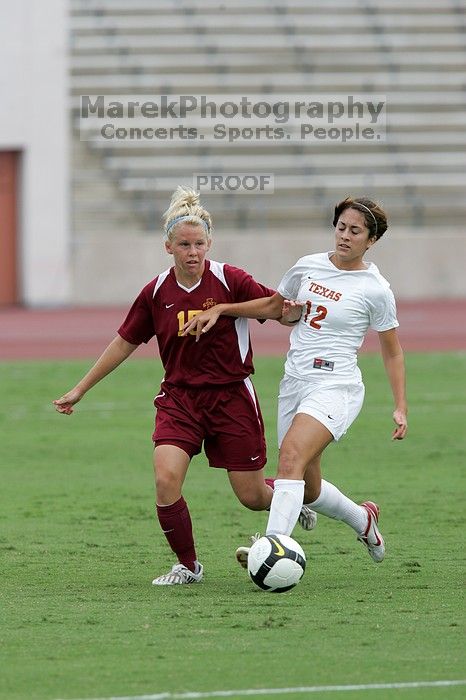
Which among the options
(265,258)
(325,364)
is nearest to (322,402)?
(325,364)

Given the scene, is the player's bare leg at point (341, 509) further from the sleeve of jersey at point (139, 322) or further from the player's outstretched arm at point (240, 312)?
the sleeve of jersey at point (139, 322)

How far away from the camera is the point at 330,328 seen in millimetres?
7156

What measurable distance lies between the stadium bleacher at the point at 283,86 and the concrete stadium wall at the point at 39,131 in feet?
2.18

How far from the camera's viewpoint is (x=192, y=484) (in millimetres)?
10820

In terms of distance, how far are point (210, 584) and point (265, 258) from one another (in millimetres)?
20733

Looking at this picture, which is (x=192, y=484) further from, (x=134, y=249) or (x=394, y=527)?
(x=134, y=249)

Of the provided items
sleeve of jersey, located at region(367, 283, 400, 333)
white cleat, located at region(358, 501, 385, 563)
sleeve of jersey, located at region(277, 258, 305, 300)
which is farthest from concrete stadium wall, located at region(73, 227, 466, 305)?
sleeve of jersey, located at region(367, 283, 400, 333)

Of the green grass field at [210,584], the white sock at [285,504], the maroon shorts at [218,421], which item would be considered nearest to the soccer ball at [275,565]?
the green grass field at [210,584]

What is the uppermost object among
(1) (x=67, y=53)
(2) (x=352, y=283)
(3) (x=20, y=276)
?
(1) (x=67, y=53)

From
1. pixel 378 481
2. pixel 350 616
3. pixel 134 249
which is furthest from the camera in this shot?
pixel 134 249

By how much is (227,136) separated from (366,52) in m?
3.97

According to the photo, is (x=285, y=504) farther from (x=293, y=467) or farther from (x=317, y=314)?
(x=317, y=314)

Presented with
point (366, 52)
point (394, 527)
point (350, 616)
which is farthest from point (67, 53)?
point (350, 616)

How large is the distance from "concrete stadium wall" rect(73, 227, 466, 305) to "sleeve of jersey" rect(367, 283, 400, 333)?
66.0 ft
